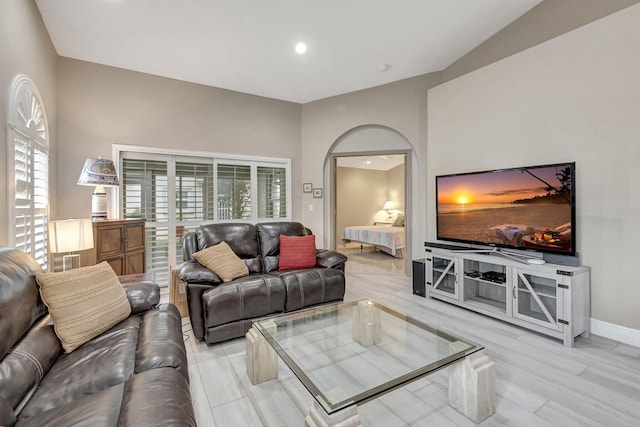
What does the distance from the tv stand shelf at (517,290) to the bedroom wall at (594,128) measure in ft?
0.81

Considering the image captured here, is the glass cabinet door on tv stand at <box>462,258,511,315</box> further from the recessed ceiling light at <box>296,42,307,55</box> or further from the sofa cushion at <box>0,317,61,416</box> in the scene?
the sofa cushion at <box>0,317,61,416</box>

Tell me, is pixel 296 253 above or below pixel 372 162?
below

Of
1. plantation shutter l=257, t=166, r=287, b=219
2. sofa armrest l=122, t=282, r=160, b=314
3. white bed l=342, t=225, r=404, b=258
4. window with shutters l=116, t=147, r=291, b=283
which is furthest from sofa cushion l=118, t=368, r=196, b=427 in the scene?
white bed l=342, t=225, r=404, b=258

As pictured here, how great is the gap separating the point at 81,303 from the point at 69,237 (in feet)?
3.03

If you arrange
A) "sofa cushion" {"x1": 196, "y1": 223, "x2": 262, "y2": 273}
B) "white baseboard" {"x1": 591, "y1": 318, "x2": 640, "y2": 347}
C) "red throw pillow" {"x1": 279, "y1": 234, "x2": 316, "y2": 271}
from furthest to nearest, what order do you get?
"red throw pillow" {"x1": 279, "y1": 234, "x2": 316, "y2": 271} < "sofa cushion" {"x1": 196, "y1": 223, "x2": 262, "y2": 273} < "white baseboard" {"x1": 591, "y1": 318, "x2": 640, "y2": 347}

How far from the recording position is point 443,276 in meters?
3.51

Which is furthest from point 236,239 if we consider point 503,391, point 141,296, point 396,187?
point 396,187

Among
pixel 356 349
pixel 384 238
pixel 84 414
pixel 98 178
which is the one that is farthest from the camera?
pixel 384 238

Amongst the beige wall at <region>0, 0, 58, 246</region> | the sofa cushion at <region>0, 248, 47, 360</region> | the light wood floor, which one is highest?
the beige wall at <region>0, 0, 58, 246</region>

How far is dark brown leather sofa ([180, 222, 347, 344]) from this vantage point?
2.52m

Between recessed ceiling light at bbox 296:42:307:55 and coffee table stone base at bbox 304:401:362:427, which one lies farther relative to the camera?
recessed ceiling light at bbox 296:42:307:55

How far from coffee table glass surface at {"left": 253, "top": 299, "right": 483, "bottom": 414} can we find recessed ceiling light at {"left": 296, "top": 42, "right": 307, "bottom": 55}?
2.97m

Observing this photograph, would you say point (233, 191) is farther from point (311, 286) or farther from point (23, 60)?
point (23, 60)

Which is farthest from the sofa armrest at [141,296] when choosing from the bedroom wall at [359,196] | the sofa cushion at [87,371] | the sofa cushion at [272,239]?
the bedroom wall at [359,196]
